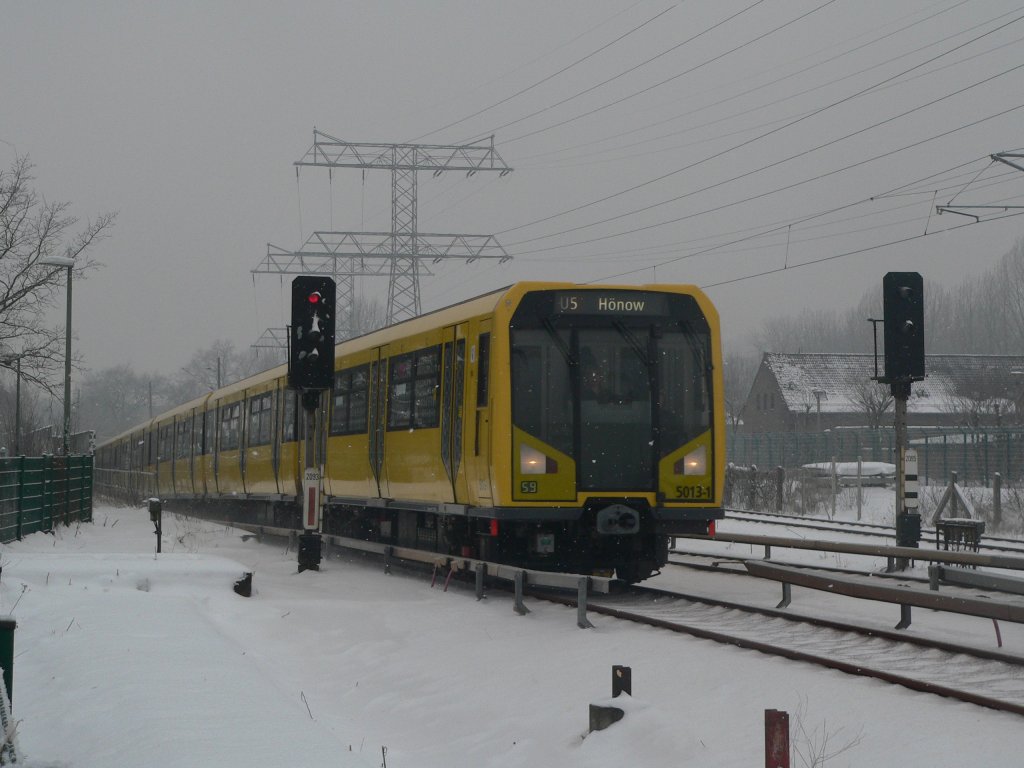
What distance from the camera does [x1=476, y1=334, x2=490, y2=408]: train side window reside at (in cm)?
1295

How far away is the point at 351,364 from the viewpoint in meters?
18.2

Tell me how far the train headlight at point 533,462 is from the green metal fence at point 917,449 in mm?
20126

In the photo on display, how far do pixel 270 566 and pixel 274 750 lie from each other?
1113 cm

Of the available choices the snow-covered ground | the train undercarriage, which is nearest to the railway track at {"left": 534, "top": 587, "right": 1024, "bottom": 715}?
the snow-covered ground

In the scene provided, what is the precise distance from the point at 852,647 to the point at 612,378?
13.6 ft

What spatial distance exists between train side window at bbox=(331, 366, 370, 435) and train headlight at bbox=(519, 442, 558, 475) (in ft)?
16.4

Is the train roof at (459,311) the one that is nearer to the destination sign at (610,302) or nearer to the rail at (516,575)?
the destination sign at (610,302)

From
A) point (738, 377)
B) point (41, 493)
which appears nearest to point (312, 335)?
point (41, 493)

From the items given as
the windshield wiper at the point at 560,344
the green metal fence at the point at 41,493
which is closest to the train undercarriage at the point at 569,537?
the windshield wiper at the point at 560,344

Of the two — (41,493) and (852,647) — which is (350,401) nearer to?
(41,493)

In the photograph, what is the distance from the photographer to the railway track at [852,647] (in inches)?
316

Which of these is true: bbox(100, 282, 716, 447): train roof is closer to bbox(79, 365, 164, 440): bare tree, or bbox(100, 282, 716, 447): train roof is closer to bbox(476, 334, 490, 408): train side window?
bbox(476, 334, 490, 408): train side window

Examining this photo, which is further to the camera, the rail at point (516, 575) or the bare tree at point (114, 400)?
the bare tree at point (114, 400)

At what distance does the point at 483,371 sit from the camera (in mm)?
13070
